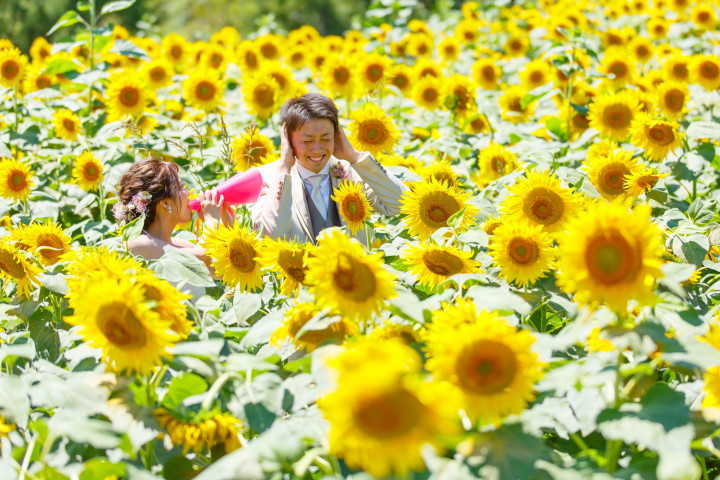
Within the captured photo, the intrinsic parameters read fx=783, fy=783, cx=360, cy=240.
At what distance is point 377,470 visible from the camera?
1337 millimetres

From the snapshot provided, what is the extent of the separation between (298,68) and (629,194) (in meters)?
4.23

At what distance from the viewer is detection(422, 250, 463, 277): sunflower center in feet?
7.59

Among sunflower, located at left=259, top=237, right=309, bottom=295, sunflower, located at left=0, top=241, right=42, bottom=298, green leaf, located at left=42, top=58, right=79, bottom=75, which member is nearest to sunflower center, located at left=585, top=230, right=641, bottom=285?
sunflower, located at left=259, top=237, right=309, bottom=295

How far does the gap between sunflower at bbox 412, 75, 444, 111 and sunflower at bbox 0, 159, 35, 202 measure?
7.89 feet

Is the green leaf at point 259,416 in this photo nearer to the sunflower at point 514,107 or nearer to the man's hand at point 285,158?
the man's hand at point 285,158

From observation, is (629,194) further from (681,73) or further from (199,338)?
(681,73)

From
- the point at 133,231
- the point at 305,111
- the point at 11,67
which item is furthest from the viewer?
the point at 11,67

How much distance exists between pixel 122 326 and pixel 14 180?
2.40 m

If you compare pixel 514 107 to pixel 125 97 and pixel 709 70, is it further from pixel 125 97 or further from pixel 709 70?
pixel 125 97

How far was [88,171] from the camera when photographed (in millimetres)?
4180

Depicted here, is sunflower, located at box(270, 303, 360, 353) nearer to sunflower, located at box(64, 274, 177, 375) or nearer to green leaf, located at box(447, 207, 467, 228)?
sunflower, located at box(64, 274, 177, 375)

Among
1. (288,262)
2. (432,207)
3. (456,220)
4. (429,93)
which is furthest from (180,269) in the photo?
(429,93)

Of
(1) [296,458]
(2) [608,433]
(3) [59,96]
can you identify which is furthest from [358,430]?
(3) [59,96]

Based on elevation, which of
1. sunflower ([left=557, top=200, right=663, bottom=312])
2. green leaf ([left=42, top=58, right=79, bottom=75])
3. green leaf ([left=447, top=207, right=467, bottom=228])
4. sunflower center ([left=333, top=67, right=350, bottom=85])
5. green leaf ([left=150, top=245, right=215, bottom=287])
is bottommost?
sunflower center ([left=333, top=67, right=350, bottom=85])
